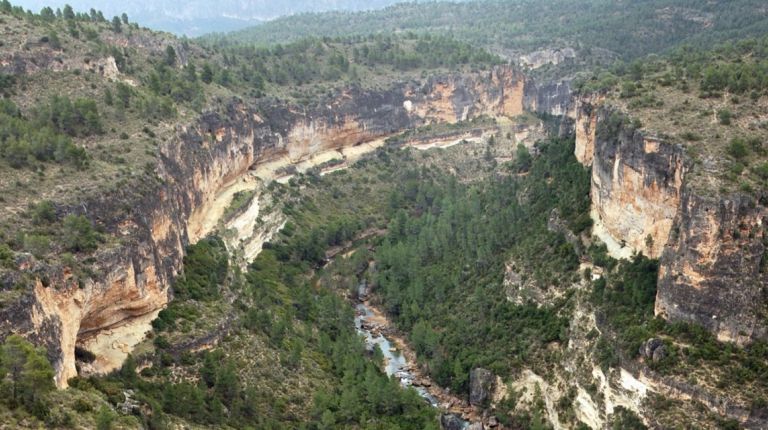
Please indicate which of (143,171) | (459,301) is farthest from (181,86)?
(459,301)

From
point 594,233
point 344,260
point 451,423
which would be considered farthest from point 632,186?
point 344,260

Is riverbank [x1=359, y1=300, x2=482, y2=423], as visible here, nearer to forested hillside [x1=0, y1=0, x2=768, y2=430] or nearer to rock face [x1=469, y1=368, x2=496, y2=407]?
forested hillside [x1=0, y1=0, x2=768, y2=430]

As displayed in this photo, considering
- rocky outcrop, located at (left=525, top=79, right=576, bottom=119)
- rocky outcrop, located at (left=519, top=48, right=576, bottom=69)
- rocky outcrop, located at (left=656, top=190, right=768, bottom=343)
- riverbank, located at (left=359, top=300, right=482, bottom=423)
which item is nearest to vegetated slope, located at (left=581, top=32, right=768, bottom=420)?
rocky outcrop, located at (left=656, top=190, right=768, bottom=343)

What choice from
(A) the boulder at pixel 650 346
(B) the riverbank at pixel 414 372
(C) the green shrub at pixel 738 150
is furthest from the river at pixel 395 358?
(C) the green shrub at pixel 738 150

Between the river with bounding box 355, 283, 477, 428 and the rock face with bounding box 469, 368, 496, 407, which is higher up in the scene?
the rock face with bounding box 469, 368, 496, 407

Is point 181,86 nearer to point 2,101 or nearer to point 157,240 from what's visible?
point 2,101

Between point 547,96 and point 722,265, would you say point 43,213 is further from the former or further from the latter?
point 547,96
